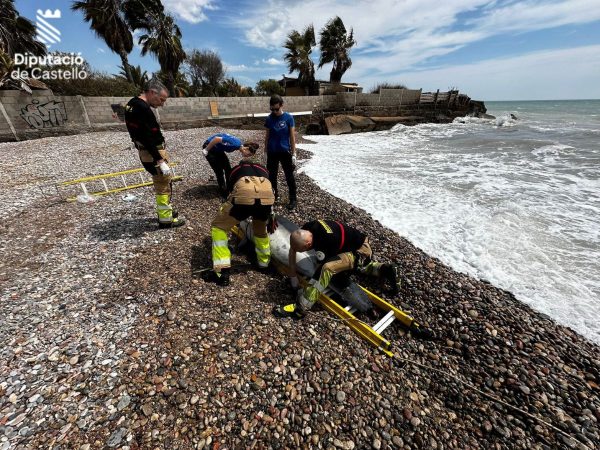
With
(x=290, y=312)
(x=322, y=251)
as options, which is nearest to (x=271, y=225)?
(x=322, y=251)

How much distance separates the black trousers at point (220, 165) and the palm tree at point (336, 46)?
33513 millimetres

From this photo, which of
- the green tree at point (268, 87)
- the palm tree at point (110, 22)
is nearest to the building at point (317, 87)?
the green tree at point (268, 87)

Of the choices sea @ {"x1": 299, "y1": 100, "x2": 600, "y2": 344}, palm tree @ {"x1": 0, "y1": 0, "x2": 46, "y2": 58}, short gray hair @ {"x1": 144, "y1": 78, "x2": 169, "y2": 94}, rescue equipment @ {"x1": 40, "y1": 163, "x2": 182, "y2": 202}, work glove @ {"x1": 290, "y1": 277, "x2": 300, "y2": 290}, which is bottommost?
sea @ {"x1": 299, "y1": 100, "x2": 600, "y2": 344}

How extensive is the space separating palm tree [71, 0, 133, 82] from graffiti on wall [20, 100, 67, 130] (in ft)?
29.8

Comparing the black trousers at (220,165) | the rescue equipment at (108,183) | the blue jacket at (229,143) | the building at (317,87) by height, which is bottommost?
the rescue equipment at (108,183)

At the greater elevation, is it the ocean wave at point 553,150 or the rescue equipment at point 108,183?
the rescue equipment at point 108,183

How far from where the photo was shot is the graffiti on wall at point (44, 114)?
13.7 meters

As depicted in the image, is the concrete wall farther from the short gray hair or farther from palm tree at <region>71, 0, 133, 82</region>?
the short gray hair

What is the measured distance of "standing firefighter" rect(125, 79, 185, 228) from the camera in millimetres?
3930

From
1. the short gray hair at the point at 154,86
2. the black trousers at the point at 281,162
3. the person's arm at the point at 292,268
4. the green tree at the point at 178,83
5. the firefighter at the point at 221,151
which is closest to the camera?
the person's arm at the point at 292,268

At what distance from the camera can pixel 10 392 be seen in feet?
7.20

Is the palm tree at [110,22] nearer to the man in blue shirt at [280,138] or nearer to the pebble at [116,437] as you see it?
the man in blue shirt at [280,138]

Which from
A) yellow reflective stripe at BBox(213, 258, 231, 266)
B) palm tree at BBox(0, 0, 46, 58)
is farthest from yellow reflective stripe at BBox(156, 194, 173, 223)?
palm tree at BBox(0, 0, 46, 58)

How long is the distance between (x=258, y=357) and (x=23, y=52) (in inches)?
1120
